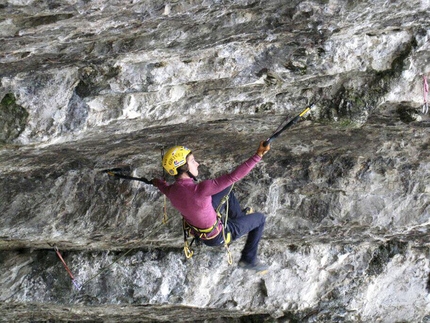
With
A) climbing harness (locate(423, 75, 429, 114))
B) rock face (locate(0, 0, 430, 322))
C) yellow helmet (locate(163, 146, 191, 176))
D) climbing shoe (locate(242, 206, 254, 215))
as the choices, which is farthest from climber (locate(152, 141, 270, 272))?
climbing harness (locate(423, 75, 429, 114))

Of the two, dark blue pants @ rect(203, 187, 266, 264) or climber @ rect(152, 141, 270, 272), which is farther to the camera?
dark blue pants @ rect(203, 187, 266, 264)

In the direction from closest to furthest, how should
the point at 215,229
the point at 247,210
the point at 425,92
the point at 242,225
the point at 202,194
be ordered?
the point at 202,194
the point at 425,92
the point at 215,229
the point at 242,225
the point at 247,210

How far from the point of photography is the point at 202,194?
7.17 m

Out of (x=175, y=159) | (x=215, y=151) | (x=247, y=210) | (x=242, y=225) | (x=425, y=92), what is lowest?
(x=247, y=210)

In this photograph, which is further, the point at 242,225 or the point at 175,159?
the point at 242,225

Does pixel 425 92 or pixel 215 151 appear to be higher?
pixel 425 92

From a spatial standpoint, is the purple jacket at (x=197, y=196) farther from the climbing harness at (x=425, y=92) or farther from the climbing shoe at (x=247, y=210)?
the climbing harness at (x=425, y=92)

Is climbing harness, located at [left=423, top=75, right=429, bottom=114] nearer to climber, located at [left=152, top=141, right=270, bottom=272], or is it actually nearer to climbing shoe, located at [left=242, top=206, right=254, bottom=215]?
climber, located at [left=152, top=141, right=270, bottom=272]

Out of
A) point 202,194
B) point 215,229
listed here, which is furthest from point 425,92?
point 215,229

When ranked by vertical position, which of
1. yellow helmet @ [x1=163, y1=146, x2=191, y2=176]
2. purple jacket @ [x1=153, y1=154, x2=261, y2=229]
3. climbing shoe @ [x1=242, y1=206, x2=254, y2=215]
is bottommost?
climbing shoe @ [x1=242, y1=206, x2=254, y2=215]

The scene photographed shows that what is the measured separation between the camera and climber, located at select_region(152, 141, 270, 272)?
22.1 ft

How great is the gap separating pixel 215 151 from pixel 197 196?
2343 millimetres

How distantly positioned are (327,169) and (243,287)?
3.00 meters

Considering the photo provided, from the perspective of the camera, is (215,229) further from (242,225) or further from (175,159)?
(175,159)
